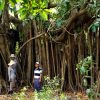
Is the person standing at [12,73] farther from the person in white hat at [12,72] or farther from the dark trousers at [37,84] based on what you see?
the dark trousers at [37,84]

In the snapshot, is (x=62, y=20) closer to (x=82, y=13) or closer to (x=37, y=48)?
(x=82, y=13)

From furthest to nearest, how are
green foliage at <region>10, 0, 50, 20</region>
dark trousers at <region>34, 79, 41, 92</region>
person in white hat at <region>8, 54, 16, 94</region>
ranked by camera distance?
person in white hat at <region>8, 54, 16, 94</region>
dark trousers at <region>34, 79, 41, 92</region>
green foliage at <region>10, 0, 50, 20</region>

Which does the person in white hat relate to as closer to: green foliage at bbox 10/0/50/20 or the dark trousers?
the dark trousers

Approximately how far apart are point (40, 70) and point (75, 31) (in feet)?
4.76

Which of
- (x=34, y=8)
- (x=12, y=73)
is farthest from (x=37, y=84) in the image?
(x=34, y=8)

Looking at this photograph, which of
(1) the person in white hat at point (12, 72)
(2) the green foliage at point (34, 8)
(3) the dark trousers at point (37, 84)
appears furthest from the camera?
(1) the person in white hat at point (12, 72)

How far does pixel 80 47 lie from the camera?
33.9 feet

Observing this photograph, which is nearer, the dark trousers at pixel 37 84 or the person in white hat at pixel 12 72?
the dark trousers at pixel 37 84

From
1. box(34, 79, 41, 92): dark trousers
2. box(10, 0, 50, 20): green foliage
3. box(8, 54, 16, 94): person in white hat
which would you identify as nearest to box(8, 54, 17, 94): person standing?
box(8, 54, 16, 94): person in white hat

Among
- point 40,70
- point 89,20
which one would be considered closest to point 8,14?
point 40,70

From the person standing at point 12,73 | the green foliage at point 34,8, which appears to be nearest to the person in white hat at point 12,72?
the person standing at point 12,73

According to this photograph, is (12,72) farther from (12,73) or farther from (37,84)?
(37,84)

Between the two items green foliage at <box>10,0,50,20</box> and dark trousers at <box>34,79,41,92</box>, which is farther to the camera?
dark trousers at <box>34,79,41,92</box>

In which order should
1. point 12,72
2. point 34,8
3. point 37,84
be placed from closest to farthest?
1. point 34,8
2. point 37,84
3. point 12,72
